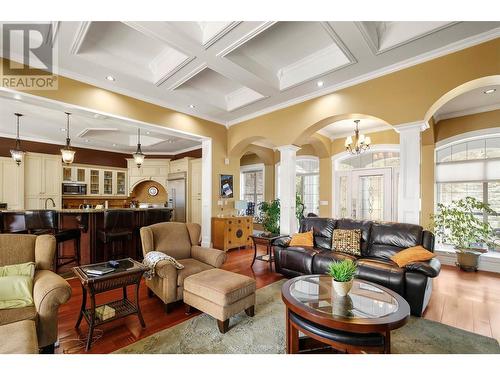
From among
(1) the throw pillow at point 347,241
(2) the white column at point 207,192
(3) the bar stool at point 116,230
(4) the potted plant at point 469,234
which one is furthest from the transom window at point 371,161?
(3) the bar stool at point 116,230

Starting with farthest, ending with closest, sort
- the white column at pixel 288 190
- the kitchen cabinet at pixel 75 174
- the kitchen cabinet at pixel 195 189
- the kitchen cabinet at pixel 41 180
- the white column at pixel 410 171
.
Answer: the kitchen cabinet at pixel 195 189 < the kitchen cabinet at pixel 75 174 < the kitchen cabinet at pixel 41 180 < the white column at pixel 288 190 < the white column at pixel 410 171

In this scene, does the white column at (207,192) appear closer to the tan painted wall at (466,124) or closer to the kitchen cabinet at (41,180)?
the kitchen cabinet at (41,180)

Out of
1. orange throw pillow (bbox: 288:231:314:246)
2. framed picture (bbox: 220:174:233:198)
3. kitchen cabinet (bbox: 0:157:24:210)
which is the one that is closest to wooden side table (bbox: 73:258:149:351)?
orange throw pillow (bbox: 288:231:314:246)

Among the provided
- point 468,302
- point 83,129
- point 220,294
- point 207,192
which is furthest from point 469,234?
point 83,129

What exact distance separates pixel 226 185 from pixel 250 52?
122 inches

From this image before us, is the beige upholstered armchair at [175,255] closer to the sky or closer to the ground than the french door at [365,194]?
closer to the ground

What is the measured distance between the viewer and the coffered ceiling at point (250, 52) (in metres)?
2.64

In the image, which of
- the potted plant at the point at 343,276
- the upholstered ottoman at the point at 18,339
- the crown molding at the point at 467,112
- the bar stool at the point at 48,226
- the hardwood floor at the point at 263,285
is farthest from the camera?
the crown molding at the point at 467,112

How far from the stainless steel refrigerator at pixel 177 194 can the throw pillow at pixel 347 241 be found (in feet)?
16.9

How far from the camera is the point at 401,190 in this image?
3.29 m

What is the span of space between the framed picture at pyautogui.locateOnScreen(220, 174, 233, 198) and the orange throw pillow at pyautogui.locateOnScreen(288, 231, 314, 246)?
231cm

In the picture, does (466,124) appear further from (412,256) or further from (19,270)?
(19,270)

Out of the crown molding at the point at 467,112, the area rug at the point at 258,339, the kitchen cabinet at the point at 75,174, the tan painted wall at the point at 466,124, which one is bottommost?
the area rug at the point at 258,339

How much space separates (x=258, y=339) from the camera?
209cm
